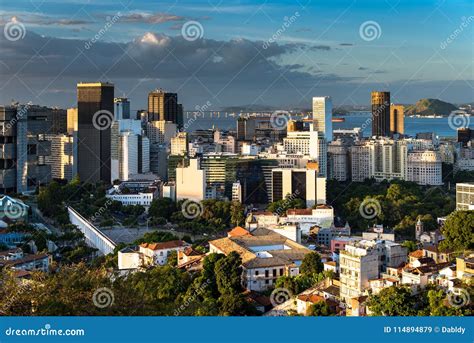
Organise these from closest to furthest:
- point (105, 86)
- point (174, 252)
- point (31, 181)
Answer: point (174, 252)
point (31, 181)
point (105, 86)

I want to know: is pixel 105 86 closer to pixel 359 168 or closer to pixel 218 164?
pixel 218 164

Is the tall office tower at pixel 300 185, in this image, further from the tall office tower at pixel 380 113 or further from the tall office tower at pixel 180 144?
the tall office tower at pixel 380 113

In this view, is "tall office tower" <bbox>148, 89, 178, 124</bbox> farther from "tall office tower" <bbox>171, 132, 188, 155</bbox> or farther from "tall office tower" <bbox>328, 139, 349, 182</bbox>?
"tall office tower" <bbox>328, 139, 349, 182</bbox>

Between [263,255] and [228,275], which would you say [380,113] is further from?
[228,275]

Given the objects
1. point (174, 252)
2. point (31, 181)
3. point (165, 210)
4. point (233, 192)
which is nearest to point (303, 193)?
point (233, 192)

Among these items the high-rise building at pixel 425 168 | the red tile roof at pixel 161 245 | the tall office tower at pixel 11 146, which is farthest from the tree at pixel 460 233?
the high-rise building at pixel 425 168
